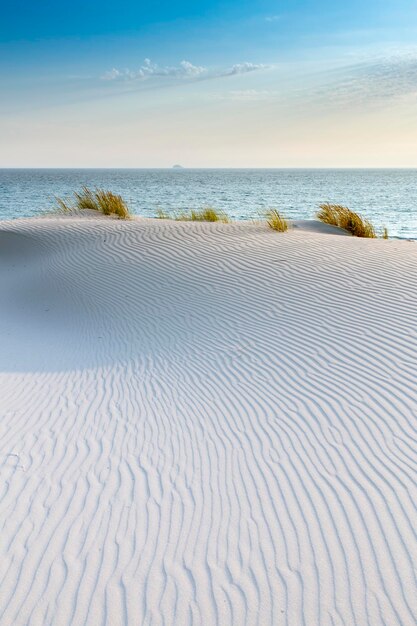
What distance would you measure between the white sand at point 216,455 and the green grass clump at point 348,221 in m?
6.62

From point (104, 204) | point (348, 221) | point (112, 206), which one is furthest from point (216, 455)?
point (104, 204)

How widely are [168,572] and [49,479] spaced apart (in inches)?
46.4

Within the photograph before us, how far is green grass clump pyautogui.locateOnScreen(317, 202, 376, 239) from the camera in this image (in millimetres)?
14156

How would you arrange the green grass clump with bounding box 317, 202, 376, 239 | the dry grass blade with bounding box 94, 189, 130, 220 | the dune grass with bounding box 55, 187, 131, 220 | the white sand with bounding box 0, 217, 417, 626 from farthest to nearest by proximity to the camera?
the dune grass with bounding box 55, 187, 131, 220, the dry grass blade with bounding box 94, 189, 130, 220, the green grass clump with bounding box 317, 202, 376, 239, the white sand with bounding box 0, 217, 417, 626

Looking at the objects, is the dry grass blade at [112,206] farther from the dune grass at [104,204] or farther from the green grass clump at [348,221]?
the green grass clump at [348,221]

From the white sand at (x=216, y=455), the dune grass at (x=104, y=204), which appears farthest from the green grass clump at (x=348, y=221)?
the white sand at (x=216, y=455)

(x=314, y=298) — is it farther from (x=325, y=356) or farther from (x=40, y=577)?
(x=40, y=577)

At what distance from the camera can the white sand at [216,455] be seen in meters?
2.51

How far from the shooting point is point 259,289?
742 cm

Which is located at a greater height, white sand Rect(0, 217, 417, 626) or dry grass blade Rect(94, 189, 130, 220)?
white sand Rect(0, 217, 417, 626)

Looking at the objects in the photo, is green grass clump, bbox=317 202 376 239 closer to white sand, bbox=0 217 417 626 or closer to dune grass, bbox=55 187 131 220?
dune grass, bbox=55 187 131 220

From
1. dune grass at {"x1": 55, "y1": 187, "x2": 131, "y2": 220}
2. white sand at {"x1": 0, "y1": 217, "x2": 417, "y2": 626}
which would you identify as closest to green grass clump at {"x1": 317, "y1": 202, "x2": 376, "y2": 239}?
dune grass at {"x1": 55, "y1": 187, "x2": 131, "y2": 220}

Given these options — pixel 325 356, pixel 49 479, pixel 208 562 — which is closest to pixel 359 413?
pixel 325 356

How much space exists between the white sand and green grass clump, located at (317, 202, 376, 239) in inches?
261
